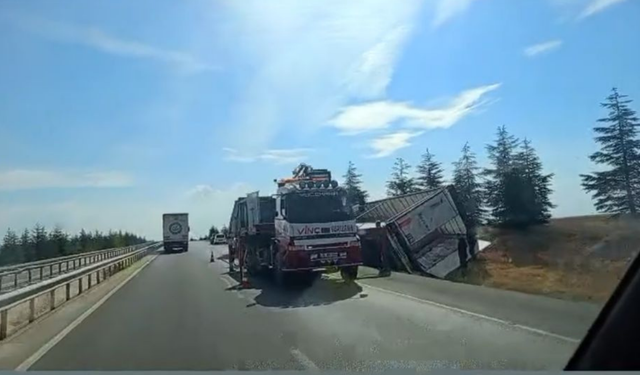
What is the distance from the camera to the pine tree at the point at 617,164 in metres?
5.78

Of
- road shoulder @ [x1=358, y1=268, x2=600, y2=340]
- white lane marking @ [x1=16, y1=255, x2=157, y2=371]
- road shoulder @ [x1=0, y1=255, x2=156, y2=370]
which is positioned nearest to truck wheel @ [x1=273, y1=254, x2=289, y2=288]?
road shoulder @ [x1=358, y1=268, x2=600, y2=340]

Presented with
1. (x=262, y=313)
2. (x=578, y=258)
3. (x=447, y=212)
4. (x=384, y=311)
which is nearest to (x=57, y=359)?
(x=262, y=313)

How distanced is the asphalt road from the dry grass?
27.5 inches

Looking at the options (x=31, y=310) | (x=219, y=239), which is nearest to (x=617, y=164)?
(x=31, y=310)

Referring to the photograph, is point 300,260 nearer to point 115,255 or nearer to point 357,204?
point 357,204

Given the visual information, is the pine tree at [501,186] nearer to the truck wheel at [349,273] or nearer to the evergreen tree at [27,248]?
the evergreen tree at [27,248]

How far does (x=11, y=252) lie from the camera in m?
11.5

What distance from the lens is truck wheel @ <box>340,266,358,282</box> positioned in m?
20.7

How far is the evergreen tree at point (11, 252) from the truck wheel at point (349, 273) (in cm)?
950

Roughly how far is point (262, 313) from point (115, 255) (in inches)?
1025

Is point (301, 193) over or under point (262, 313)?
over

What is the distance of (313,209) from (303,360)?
1303 centimetres

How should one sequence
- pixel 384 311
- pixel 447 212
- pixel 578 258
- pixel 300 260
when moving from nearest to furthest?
1. pixel 578 258
2. pixel 384 311
3. pixel 447 212
4. pixel 300 260

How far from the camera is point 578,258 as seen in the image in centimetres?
787
